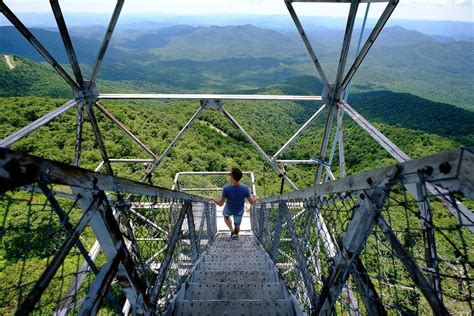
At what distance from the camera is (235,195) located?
17.7ft

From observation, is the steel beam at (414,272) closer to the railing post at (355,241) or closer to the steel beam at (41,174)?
the railing post at (355,241)

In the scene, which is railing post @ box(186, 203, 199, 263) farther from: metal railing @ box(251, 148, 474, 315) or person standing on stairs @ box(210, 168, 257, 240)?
metal railing @ box(251, 148, 474, 315)

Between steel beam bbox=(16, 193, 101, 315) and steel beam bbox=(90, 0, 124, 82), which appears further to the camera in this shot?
steel beam bbox=(90, 0, 124, 82)

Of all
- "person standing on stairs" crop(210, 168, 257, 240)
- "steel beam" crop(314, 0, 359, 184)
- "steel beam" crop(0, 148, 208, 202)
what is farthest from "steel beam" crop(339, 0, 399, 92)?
"steel beam" crop(0, 148, 208, 202)

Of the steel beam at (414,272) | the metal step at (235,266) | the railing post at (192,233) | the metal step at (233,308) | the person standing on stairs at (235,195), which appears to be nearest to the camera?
the steel beam at (414,272)

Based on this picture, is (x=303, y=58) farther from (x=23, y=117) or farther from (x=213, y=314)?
(x=213, y=314)

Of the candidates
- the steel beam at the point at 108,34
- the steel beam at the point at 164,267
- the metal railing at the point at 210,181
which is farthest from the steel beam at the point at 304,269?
the metal railing at the point at 210,181

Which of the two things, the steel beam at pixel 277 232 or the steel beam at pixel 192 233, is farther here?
the steel beam at pixel 192 233

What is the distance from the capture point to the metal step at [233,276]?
399 cm

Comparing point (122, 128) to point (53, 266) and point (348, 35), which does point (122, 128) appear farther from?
point (53, 266)

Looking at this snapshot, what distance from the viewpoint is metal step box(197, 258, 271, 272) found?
473 centimetres

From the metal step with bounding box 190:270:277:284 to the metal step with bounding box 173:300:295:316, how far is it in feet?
3.97

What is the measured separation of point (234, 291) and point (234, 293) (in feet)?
0.08

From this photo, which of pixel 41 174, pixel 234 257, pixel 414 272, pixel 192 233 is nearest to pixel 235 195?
pixel 192 233
